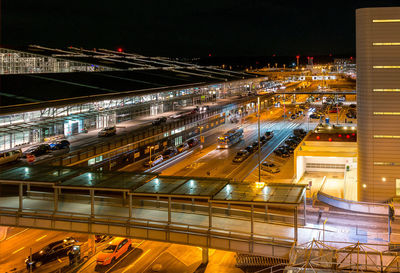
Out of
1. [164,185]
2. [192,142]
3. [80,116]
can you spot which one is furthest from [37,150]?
[164,185]

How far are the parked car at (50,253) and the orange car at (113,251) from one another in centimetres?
171

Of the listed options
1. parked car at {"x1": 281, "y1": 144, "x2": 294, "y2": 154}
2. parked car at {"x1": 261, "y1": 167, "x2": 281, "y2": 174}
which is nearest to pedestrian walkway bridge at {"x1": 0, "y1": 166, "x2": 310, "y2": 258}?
parked car at {"x1": 261, "y1": 167, "x2": 281, "y2": 174}

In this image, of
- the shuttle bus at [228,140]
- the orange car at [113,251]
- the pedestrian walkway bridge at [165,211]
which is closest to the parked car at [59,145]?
the pedestrian walkway bridge at [165,211]

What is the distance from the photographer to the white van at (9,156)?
78.1 feet

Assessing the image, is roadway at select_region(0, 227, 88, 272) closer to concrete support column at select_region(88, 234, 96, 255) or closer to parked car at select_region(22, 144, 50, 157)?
concrete support column at select_region(88, 234, 96, 255)

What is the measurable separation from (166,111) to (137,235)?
123 ft

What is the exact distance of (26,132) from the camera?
2934 cm

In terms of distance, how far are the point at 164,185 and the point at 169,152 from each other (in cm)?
1840

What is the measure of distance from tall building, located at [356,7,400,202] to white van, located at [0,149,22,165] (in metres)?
19.9

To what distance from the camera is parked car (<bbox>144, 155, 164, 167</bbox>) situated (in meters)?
28.7

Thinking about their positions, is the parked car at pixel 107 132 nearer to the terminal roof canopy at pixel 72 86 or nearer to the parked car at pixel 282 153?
the terminal roof canopy at pixel 72 86

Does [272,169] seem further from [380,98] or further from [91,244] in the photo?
[91,244]

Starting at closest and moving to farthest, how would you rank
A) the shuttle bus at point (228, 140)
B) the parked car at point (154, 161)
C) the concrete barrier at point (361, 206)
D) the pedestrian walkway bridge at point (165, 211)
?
the pedestrian walkway bridge at point (165, 211) < the concrete barrier at point (361, 206) < the parked car at point (154, 161) < the shuttle bus at point (228, 140)

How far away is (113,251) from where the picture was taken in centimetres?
1533
